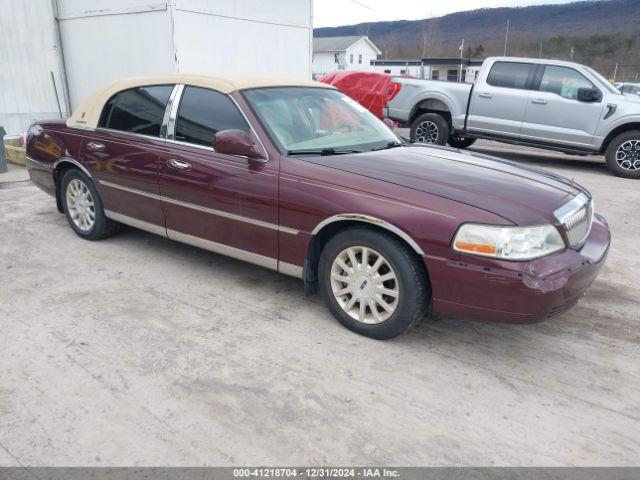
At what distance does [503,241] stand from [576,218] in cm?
76

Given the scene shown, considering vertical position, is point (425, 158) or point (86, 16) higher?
point (86, 16)

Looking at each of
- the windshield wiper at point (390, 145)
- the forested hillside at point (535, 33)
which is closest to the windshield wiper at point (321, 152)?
the windshield wiper at point (390, 145)

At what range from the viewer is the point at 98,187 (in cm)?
475

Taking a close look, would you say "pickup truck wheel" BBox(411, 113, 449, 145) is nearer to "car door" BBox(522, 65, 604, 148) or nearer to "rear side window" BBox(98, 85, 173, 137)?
"car door" BBox(522, 65, 604, 148)

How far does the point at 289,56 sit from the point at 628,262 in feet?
28.8

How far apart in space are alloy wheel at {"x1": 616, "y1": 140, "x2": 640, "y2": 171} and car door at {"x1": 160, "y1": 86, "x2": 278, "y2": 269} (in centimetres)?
772

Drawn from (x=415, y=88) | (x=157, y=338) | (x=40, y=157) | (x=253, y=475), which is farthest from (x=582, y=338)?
(x=415, y=88)

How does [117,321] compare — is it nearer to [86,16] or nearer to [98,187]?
[98,187]

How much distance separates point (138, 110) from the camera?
447cm

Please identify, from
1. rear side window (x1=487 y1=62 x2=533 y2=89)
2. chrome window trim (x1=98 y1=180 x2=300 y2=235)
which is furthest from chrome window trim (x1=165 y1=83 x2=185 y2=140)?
rear side window (x1=487 y1=62 x2=533 y2=89)

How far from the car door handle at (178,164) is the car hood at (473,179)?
107cm

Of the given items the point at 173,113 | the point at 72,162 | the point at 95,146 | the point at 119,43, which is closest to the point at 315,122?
the point at 173,113

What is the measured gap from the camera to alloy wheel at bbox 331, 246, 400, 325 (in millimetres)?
3195

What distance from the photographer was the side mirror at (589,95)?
8.78 m
